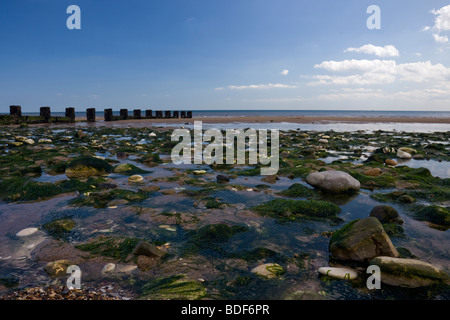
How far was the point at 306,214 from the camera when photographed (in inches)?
164

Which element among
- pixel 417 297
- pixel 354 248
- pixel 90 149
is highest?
pixel 90 149

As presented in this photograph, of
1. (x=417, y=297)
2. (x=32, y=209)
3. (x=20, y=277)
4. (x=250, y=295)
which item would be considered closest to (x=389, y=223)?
(x=417, y=297)

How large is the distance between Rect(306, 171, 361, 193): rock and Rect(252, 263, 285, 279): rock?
315 cm

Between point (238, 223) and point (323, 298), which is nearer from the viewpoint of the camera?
point (323, 298)

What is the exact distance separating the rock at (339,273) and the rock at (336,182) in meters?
2.97

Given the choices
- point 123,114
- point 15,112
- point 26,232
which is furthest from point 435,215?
point 123,114

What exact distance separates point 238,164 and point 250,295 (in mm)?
6061

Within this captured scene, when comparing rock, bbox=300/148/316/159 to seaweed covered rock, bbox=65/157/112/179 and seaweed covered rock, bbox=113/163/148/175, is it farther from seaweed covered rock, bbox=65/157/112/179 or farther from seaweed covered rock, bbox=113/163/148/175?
seaweed covered rock, bbox=65/157/112/179

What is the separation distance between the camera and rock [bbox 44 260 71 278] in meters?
2.47

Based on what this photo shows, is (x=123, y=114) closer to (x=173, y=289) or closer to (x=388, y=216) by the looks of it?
(x=388, y=216)

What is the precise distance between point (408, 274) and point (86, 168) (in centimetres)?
675

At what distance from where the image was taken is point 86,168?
6.62m

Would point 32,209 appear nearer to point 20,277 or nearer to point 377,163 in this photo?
point 20,277

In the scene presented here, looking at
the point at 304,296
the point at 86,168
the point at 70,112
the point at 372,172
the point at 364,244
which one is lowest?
the point at 304,296
